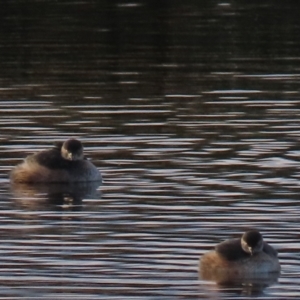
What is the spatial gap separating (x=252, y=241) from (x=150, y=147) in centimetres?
741

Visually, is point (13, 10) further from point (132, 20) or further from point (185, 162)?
point (185, 162)

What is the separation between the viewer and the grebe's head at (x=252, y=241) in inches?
641

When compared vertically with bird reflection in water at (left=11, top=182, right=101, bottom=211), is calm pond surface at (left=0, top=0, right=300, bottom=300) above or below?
above

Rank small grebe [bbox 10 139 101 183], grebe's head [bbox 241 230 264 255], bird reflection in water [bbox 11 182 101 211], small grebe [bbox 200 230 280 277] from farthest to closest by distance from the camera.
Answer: small grebe [bbox 10 139 101 183], bird reflection in water [bbox 11 182 101 211], grebe's head [bbox 241 230 264 255], small grebe [bbox 200 230 280 277]

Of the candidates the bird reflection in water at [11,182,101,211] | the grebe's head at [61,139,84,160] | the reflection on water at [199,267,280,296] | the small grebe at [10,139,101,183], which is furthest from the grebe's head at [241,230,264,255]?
the grebe's head at [61,139,84,160]

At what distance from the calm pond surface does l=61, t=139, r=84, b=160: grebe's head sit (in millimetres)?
482

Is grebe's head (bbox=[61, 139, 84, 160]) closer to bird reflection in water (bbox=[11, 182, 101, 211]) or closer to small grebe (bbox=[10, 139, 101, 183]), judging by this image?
small grebe (bbox=[10, 139, 101, 183])

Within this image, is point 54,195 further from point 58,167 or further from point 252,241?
point 252,241

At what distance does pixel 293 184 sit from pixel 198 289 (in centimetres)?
546

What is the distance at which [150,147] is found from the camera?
23.6 m

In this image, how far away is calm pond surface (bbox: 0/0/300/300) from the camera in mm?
16156

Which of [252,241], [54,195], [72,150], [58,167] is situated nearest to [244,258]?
[252,241]

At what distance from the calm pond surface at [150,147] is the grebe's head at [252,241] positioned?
39 centimetres

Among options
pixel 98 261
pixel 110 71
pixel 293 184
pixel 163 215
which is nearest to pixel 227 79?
pixel 110 71
